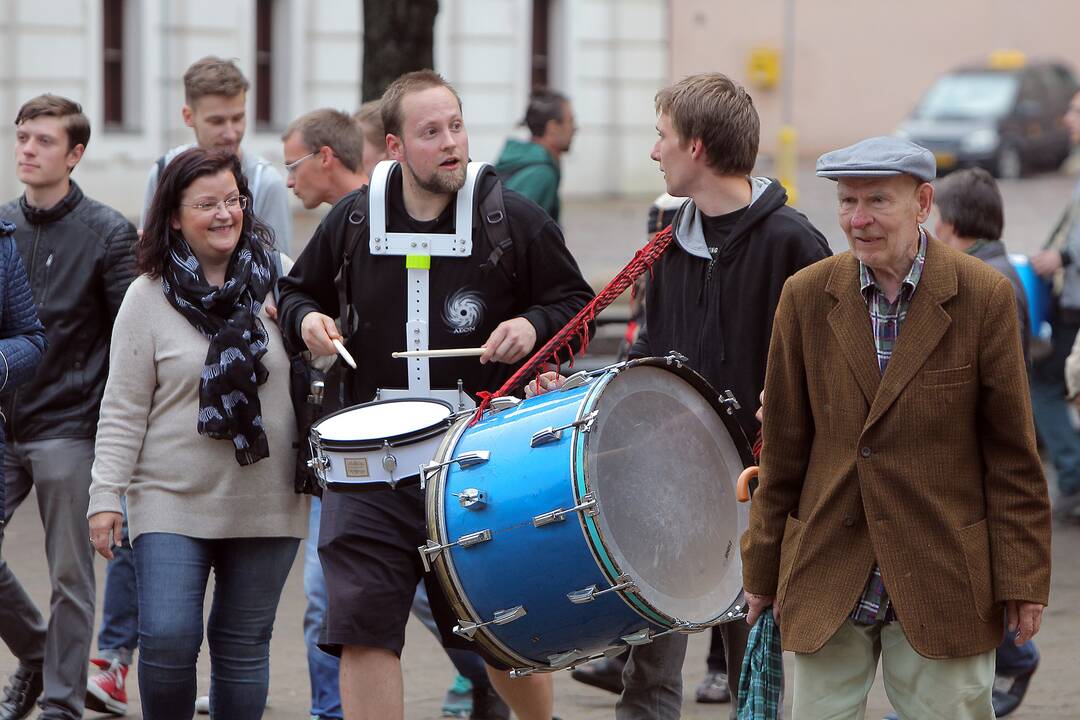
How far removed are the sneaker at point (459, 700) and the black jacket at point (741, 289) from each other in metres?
1.75

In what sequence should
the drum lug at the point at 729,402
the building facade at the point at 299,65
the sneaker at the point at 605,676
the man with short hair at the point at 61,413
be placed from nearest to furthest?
the drum lug at the point at 729,402, the man with short hair at the point at 61,413, the sneaker at the point at 605,676, the building facade at the point at 299,65

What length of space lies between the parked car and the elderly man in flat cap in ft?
80.9

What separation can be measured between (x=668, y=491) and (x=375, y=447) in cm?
72

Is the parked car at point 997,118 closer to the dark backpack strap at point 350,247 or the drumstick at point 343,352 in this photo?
the dark backpack strap at point 350,247

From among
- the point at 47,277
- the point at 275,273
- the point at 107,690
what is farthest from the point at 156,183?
the point at 107,690

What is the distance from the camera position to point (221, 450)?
4930 millimetres

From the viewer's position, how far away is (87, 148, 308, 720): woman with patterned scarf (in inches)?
190

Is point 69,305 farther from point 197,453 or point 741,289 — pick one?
point 741,289

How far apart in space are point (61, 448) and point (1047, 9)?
110 feet

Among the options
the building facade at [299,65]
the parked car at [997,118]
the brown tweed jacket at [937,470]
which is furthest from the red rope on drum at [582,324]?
the parked car at [997,118]

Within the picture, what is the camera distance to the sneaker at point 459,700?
19.9 ft

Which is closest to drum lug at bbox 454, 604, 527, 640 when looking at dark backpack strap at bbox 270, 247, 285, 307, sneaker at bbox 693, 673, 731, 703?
dark backpack strap at bbox 270, 247, 285, 307

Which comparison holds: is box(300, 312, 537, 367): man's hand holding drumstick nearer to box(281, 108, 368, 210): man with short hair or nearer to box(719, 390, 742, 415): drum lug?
box(719, 390, 742, 415): drum lug

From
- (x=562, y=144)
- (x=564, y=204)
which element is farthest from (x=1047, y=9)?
(x=562, y=144)
